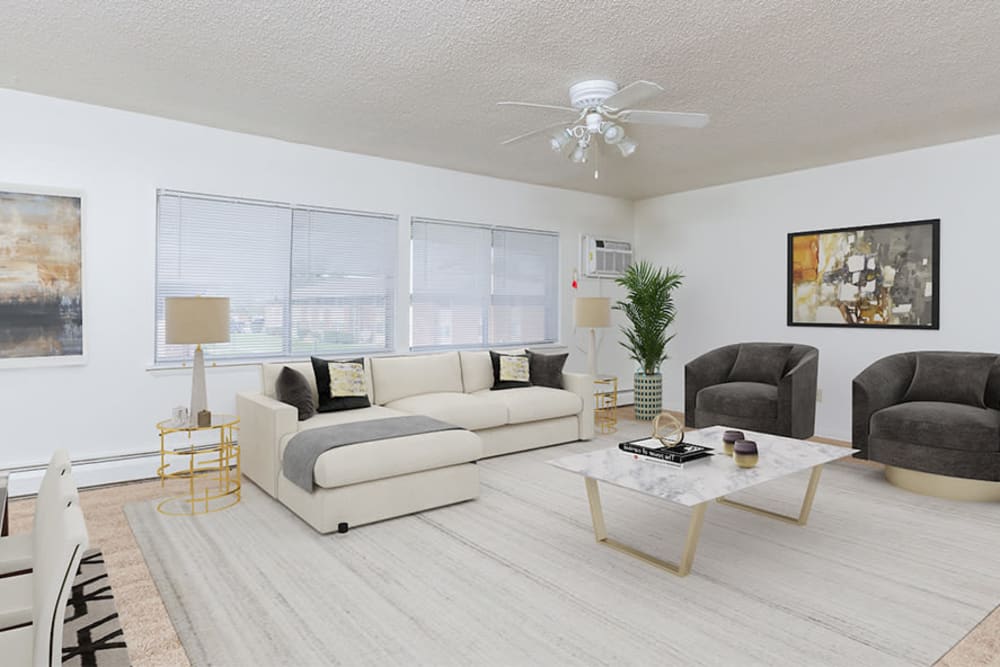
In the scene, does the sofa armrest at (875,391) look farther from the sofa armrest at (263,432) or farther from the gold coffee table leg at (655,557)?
the sofa armrest at (263,432)

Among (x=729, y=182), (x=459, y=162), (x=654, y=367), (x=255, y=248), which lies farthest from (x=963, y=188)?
(x=255, y=248)

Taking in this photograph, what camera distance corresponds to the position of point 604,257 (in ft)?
23.7

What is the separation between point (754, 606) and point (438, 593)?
133 cm

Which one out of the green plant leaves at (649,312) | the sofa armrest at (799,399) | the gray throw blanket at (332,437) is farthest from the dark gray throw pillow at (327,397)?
the green plant leaves at (649,312)

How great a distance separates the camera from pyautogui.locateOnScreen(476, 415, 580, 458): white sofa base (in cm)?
497

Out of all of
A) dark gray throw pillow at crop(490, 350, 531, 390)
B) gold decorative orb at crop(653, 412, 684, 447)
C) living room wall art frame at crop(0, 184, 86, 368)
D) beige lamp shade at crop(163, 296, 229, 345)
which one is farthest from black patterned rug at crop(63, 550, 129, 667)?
dark gray throw pillow at crop(490, 350, 531, 390)

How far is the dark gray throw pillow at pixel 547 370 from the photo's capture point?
5.68 meters

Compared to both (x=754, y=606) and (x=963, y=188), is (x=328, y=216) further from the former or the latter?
(x=963, y=188)

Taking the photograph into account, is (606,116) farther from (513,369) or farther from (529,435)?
(529,435)

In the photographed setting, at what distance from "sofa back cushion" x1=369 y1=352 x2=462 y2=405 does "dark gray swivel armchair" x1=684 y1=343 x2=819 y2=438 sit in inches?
84.7

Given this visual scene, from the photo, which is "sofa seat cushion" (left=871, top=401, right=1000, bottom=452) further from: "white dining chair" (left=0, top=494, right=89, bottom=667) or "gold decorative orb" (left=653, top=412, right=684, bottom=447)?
"white dining chair" (left=0, top=494, right=89, bottom=667)

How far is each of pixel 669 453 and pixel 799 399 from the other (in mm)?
2272

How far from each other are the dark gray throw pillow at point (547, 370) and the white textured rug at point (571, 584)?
1845 mm

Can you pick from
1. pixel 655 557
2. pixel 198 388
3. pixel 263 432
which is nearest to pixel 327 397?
pixel 263 432
